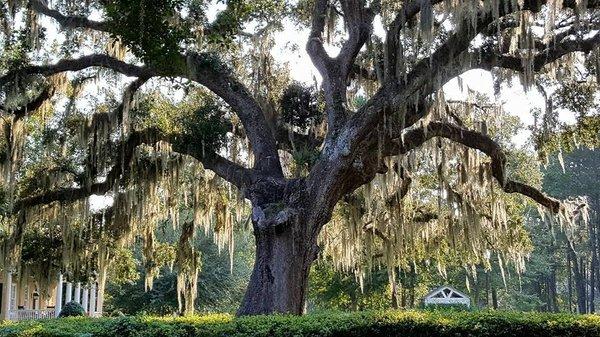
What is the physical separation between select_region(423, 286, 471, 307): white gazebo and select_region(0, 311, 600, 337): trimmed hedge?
679 inches

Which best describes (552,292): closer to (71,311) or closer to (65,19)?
(71,311)

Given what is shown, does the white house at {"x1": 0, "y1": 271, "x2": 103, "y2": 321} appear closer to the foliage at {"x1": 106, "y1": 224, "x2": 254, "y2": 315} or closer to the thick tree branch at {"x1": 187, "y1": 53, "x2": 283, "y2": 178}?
the foliage at {"x1": 106, "y1": 224, "x2": 254, "y2": 315}

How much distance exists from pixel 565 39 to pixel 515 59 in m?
0.77

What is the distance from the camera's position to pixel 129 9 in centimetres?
892

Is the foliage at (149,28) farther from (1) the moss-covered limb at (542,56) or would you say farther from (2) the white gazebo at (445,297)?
(2) the white gazebo at (445,297)

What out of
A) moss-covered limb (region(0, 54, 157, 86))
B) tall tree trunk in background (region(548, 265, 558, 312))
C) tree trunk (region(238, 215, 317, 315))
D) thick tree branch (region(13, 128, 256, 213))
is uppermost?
moss-covered limb (region(0, 54, 157, 86))

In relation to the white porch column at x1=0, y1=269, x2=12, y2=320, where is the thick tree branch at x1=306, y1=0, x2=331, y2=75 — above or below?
above

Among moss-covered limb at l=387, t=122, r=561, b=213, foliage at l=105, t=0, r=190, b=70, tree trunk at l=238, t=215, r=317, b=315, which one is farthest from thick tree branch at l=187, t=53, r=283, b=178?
moss-covered limb at l=387, t=122, r=561, b=213

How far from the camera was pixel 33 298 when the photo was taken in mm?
24500

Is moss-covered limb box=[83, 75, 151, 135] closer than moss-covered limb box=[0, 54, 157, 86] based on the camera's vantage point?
No

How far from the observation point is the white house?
1746 cm

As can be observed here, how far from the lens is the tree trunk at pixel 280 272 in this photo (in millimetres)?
9461

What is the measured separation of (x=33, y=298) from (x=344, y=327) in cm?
2077

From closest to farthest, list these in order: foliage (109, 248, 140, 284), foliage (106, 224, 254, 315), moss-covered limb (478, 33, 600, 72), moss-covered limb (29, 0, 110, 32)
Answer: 1. moss-covered limb (478, 33, 600, 72)
2. moss-covered limb (29, 0, 110, 32)
3. foliage (109, 248, 140, 284)
4. foliage (106, 224, 254, 315)
